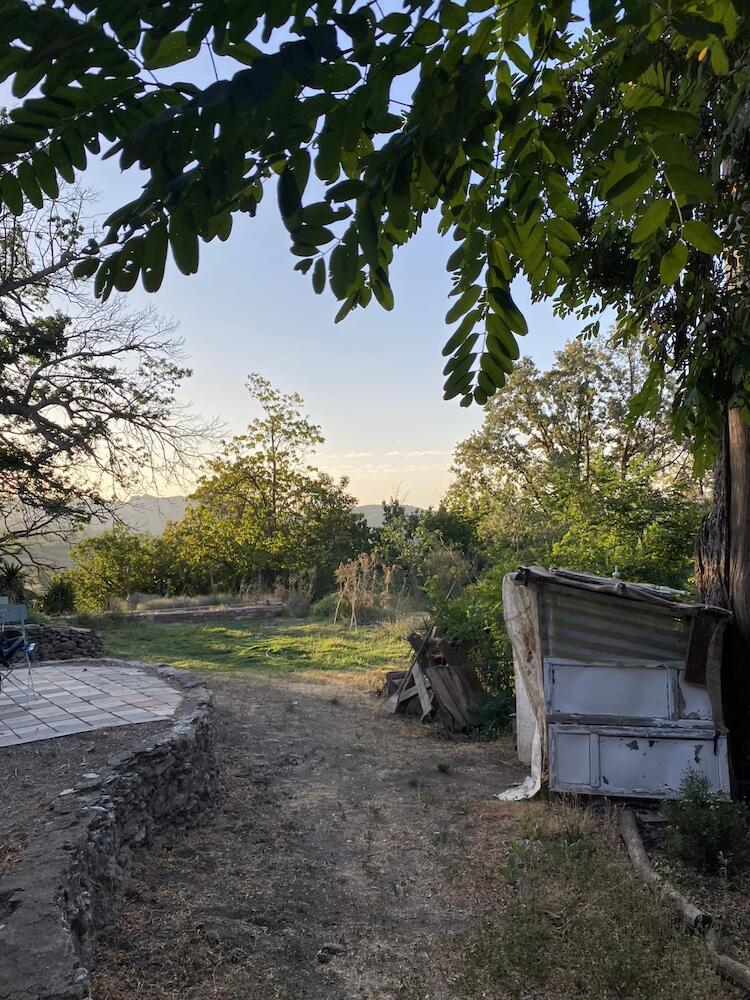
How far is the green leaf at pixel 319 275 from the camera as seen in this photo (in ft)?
4.48

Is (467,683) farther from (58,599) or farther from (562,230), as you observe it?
(58,599)

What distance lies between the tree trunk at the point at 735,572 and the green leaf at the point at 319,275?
5308 millimetres

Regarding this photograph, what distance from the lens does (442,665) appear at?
32.3 feet

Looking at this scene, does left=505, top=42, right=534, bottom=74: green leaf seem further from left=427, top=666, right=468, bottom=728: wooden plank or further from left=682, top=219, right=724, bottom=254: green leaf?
left=427, top=666, right=468, bottom=728: wooden plank

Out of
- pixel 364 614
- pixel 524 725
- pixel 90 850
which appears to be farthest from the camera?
pixel 364 614

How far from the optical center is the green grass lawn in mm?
12664

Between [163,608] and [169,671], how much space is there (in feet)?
37.8

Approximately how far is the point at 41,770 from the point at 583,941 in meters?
4.09

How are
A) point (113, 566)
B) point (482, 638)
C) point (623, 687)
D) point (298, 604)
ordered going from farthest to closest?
point (113, 566), point (298, 604), point (482, 638), point (623, 687)

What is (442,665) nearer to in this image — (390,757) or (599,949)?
(390,757)

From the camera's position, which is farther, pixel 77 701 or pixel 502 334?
pixel 77 701

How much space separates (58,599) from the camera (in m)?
17.8

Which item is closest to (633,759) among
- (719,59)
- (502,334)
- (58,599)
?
(502,334)

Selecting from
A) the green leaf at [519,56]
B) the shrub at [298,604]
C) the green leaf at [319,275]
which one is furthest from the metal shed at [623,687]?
the shrub at [298,604]
